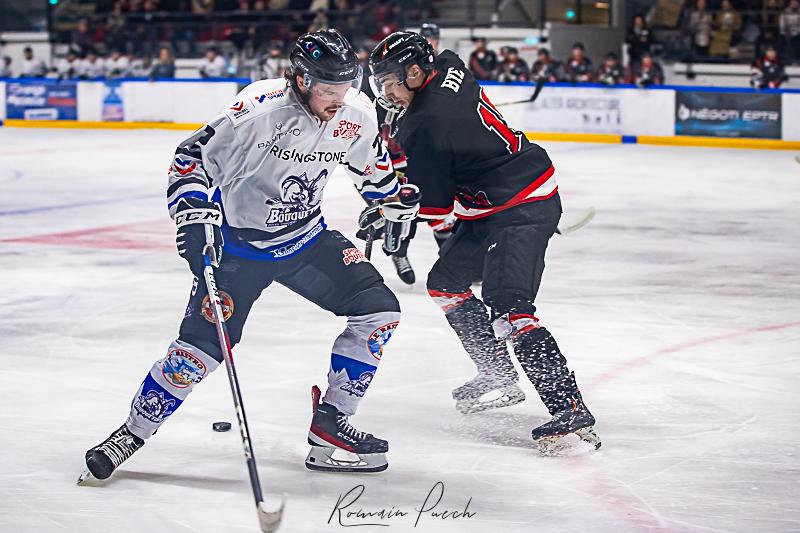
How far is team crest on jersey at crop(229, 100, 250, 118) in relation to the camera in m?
3.51

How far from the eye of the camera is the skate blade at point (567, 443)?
3969 millimetres

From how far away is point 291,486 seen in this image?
3643mm

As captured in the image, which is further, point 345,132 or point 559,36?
point 559,36

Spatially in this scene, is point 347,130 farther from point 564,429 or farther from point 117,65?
point 117,65

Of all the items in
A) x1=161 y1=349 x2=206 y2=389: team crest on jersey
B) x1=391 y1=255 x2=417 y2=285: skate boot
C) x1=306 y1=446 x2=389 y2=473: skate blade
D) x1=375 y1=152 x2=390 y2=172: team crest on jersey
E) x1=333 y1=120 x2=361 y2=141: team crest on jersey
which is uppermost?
x1=333 y1=120 x2=361 y2=141: team crest on jersey

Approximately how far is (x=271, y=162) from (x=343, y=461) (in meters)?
0.95

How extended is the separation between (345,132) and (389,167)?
231mm

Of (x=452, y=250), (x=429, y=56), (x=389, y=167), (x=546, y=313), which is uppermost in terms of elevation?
(x=429, y=56)

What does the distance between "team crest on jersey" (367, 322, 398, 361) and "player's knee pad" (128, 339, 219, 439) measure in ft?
1.53

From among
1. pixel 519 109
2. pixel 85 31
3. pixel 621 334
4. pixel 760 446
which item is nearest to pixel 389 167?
pixel 760 446

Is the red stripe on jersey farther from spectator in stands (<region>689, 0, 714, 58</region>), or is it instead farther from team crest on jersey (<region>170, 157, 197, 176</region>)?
spectator in stands (<region>689, 0, 714, 58</region>)

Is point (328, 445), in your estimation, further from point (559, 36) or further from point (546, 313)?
point (559, 36)

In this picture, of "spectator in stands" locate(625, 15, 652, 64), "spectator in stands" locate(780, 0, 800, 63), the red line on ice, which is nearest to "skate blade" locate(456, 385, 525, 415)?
the red line on ice

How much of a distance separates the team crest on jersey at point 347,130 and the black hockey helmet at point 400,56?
0.43 m
